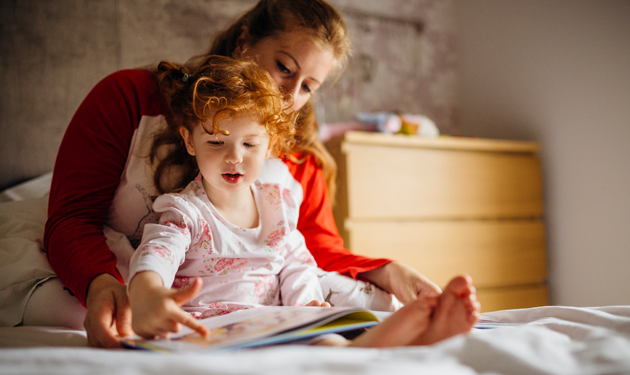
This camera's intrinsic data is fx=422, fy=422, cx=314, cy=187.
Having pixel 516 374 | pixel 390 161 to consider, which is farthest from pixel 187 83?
pixel 390 161

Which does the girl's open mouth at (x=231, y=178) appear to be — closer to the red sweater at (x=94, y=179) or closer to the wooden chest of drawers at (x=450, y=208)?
the red sweater at (x=94, y=179)

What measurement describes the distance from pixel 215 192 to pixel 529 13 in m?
2.11

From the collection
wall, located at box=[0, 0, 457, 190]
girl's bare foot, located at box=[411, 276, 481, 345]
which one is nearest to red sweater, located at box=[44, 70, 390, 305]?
girl's bare foot, located at box=[411, 276, 481, 345]

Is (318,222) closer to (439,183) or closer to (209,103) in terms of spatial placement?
(209,103)

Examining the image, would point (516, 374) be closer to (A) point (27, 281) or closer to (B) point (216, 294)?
(B) point (216, 294)

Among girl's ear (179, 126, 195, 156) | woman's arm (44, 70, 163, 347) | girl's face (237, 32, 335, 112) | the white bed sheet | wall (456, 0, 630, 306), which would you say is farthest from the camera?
wall (456, 0, 630, 306)

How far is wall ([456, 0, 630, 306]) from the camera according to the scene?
1.83m

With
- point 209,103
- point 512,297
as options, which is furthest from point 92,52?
point 512,297

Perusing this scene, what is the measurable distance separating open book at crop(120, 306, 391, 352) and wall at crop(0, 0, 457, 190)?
1.45 m

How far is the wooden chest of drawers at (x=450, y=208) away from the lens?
1685 mm

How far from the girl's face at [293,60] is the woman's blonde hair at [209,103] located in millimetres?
138

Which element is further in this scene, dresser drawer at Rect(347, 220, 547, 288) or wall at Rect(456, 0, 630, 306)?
wall at Rect(456, 0, 630, 306)

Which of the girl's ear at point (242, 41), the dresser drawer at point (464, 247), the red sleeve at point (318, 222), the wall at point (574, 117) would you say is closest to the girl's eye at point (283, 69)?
the girl's ear at point (242, 41)

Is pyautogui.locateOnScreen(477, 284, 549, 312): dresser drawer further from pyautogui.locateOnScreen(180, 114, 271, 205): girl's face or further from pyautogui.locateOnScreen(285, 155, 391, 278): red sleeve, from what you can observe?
pyautogui.locateOnScreen(180, 114, 271, 205): girl's face
